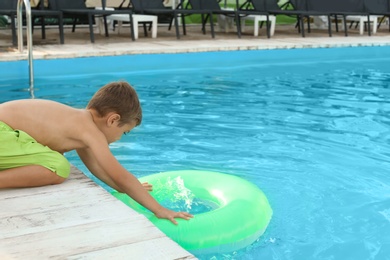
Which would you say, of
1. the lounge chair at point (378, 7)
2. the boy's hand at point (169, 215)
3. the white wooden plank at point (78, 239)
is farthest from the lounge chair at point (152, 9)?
the white wooden plank at point (78, 239)

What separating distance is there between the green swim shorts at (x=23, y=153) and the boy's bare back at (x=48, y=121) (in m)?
0.05

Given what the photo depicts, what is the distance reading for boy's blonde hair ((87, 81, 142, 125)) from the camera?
293 cm

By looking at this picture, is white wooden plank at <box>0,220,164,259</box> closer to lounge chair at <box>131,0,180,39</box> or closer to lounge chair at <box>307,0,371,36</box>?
lounge chair at <box>131,0,180,39</box>

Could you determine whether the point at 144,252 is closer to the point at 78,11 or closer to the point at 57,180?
the point at 57,180

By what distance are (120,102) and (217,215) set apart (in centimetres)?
70

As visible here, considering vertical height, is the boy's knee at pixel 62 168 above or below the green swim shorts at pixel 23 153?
below

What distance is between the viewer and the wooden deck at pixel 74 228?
2.23 metres

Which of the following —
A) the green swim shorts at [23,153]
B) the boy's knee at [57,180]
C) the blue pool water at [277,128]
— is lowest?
the blue pool water at [277,128]

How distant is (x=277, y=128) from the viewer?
5875 millimetres

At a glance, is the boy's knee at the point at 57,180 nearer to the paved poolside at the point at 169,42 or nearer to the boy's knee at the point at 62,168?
the boy's knee at the point at 62,168

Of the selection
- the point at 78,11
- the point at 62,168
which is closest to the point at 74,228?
the point at 62,168

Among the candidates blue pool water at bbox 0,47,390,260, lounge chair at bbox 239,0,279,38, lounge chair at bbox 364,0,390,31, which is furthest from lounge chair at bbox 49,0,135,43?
lounge chair at bbox 364,0,390,31

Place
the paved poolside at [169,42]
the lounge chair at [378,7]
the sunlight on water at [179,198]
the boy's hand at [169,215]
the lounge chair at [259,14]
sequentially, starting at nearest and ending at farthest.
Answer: the boy's hand at [169,215], the sunlight on water at [179,198], the paved poolside at [169,42], the lounge chair at [259,14], the lounge chair at [378,7]

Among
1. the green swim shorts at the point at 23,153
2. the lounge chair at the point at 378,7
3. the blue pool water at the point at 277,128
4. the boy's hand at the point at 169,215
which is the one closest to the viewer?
the boy's hand at the point at 169,215
